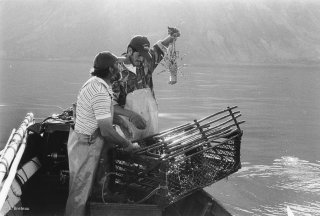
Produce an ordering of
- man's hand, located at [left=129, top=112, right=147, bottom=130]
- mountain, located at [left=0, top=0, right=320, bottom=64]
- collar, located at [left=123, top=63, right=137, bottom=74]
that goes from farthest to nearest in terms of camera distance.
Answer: mountain, located at [left=0, top=0, right=320, bottom=64] < collar, located at [left=123, top=63, right=137, bottom=74] < man's hand, located at [left=129, top=112, right=147, bottom=130]

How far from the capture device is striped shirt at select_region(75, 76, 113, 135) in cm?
573

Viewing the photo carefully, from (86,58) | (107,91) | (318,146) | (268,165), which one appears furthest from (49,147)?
(86,58)

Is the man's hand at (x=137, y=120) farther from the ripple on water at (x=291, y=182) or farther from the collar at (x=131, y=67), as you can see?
the ripple on water at (x=291, y=182)

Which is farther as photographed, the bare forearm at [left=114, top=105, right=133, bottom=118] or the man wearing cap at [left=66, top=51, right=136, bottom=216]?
the bare forearm at [left=114, top=105, right=133, bottom=118]

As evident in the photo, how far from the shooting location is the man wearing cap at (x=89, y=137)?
5.80m

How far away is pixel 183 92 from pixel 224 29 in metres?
145

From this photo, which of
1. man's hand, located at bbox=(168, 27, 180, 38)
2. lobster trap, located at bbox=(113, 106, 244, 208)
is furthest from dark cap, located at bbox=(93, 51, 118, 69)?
man's hand, located at bbox=(168, 27, 180, 38)

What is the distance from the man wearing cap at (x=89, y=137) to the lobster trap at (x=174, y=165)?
316 millimetres

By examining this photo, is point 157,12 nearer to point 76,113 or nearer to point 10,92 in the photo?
point 10,92

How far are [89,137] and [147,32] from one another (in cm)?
17441

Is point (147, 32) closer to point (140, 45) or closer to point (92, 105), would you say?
point (140, 45)

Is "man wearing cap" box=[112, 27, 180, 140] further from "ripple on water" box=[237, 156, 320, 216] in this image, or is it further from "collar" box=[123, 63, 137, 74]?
"ripple on water" box=[237, 156, 320, 216]

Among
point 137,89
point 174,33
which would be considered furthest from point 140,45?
point 174,33

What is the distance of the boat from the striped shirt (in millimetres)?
524
